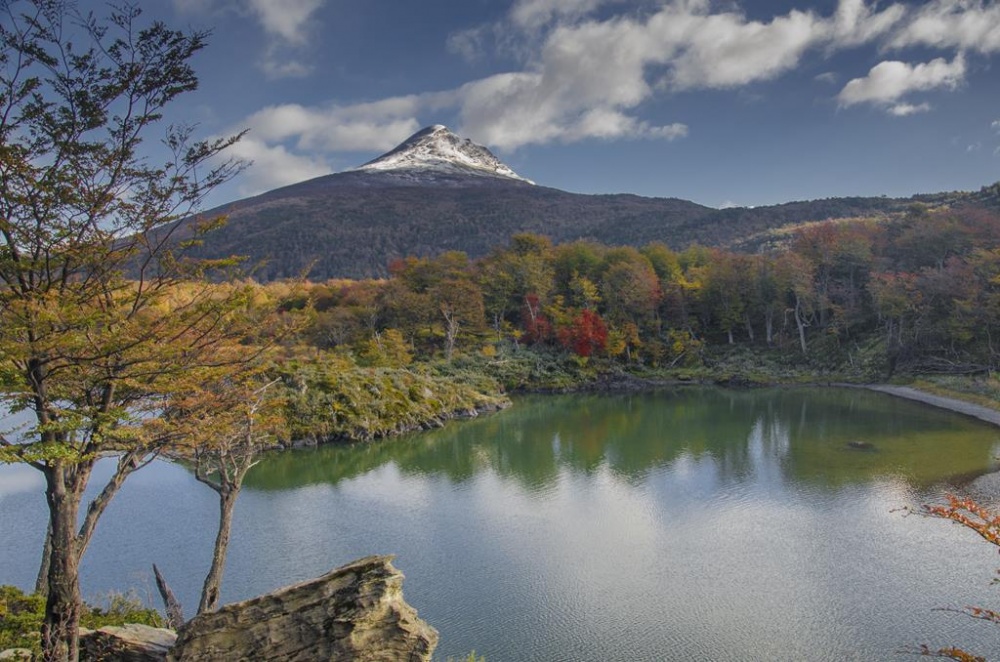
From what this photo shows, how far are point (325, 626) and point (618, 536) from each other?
10.8 m

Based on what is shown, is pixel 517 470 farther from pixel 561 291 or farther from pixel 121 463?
pixel 561 291

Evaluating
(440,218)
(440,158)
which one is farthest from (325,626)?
Result: (440,158)

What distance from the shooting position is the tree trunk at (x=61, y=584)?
657 cm

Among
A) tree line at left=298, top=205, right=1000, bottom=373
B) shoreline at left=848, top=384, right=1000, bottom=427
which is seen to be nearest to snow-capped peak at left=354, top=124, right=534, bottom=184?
tree line at left=298, top=205, right=1000, bottom=373

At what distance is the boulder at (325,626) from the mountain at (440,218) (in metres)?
76.3

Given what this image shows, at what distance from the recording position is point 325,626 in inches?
236

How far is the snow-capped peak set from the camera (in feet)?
449

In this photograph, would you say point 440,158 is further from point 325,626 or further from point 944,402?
point 325,626

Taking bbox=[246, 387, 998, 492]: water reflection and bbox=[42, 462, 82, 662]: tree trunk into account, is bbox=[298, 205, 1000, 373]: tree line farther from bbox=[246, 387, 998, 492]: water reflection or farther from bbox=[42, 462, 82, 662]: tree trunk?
bbox=[42, 462, 82, 662]: tree trunk

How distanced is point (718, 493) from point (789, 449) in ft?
21.9

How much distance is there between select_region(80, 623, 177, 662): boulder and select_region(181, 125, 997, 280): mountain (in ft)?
249

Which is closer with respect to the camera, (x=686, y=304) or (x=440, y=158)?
(x=686, y=304)

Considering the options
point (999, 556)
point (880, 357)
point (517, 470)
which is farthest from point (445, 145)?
point (999, 556)

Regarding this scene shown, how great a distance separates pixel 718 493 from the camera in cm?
1867
